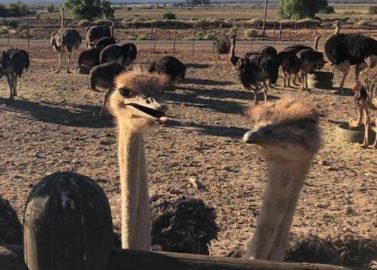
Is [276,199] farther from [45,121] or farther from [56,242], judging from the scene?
[45,121]

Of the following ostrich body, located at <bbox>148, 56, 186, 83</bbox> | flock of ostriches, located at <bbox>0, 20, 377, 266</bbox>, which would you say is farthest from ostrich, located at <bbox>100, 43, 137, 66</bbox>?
flock of ostriches, located at <bbox>0, 20, 377, 266</bbox>

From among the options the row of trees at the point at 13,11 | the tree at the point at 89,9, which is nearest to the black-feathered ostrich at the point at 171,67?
the tree at the point at 89,9

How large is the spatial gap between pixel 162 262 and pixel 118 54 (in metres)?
11.4

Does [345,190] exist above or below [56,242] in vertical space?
below

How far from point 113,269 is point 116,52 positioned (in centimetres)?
1142

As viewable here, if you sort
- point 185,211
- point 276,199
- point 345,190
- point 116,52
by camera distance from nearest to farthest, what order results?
1. point 276,199
2. point 185,211
3. point 345,190
4. point 116,52

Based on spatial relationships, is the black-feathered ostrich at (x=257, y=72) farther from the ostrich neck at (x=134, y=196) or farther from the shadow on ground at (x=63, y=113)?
the ostrich neck at (x=134, y=196)

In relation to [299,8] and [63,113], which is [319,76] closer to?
[63,113]

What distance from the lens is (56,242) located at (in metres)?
1.29

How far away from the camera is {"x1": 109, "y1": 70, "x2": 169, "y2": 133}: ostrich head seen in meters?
2.56

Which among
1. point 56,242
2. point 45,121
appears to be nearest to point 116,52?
point 45,121

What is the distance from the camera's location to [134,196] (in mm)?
2469

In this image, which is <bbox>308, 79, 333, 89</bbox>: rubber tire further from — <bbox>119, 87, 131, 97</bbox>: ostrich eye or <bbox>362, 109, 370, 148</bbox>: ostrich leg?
<bbox>119, 87, 131, 97</bbox>: ostrich eye

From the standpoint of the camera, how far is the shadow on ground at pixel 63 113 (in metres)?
8.84
